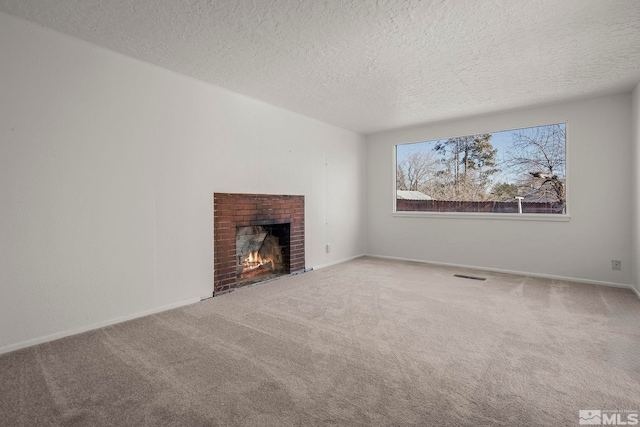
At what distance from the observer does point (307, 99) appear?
13.1ft

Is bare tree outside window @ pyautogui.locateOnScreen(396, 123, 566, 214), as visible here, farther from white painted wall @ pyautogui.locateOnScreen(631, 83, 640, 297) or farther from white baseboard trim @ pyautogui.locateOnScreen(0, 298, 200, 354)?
white baseboard trim @ pyautogui.locateOnScreen(0, 298, 200, 354)

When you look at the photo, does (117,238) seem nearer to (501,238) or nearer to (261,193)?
(261,193)

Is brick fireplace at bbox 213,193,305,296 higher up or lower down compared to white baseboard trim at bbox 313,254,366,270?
higher up

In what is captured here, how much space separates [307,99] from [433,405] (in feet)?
11.7

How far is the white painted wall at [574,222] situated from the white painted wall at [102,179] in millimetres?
3457

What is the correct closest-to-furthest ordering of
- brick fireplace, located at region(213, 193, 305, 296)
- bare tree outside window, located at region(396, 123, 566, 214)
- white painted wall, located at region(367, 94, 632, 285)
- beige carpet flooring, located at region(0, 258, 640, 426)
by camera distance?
beige carpet flooring, located at region(0, 258, 640, 426) < brick fireplace, located at region(213, 193, 305, 296) < white painted wall, located at region(367, 94, 632, 285) < bare tree outside window, located at region(396, 123, 566, 214)

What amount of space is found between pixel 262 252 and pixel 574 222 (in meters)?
4.38

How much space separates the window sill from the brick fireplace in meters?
2.15

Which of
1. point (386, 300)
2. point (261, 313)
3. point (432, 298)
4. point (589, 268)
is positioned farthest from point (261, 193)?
point (589, 268)

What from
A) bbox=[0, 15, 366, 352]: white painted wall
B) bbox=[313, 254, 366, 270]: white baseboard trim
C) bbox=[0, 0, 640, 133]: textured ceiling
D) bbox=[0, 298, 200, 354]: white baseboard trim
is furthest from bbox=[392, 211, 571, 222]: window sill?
bbox=[0, 298, 200, 354]: white baseboard trim

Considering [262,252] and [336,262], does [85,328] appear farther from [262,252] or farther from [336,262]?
[336,262]

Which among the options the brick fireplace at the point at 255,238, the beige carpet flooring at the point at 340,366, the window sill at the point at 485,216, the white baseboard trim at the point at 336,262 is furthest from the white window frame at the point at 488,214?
the brick fireplace at the point at 255,238

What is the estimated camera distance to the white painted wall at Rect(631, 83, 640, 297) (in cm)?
349

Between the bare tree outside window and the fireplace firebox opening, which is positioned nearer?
the fireplace firebox opening
